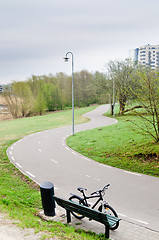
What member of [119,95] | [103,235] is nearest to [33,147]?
[103,235]

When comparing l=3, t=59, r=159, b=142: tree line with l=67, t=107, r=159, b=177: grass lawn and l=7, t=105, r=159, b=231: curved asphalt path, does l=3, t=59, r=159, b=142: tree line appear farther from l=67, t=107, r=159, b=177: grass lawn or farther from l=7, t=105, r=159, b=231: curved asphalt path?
l=7, t=105, r=159, b=231: curved asphalt path

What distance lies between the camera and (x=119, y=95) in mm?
37062

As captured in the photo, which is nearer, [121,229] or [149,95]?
[121,229]

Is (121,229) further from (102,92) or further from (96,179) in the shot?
(102,92)

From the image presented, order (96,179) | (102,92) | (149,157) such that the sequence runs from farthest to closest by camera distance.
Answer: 1. (102,92)
2. (149,157)
3. (96,179)

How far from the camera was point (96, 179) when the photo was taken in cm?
942

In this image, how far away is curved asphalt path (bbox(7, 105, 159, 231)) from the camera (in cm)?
654

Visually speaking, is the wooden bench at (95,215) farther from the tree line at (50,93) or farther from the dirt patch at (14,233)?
the tree line at (50,93)

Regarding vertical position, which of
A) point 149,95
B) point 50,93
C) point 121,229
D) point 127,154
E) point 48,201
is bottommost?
point 127,154

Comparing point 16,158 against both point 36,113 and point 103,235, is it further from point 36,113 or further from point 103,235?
point 36,113

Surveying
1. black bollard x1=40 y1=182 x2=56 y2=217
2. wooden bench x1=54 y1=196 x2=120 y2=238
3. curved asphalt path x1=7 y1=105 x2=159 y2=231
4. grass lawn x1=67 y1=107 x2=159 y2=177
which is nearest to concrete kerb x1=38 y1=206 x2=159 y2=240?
black bollard x1=40 y1=182 x2=56 y2=217

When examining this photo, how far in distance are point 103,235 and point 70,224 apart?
0.97 meters

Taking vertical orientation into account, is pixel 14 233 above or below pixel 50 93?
below

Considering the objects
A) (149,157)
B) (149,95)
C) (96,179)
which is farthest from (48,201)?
(149,95)
